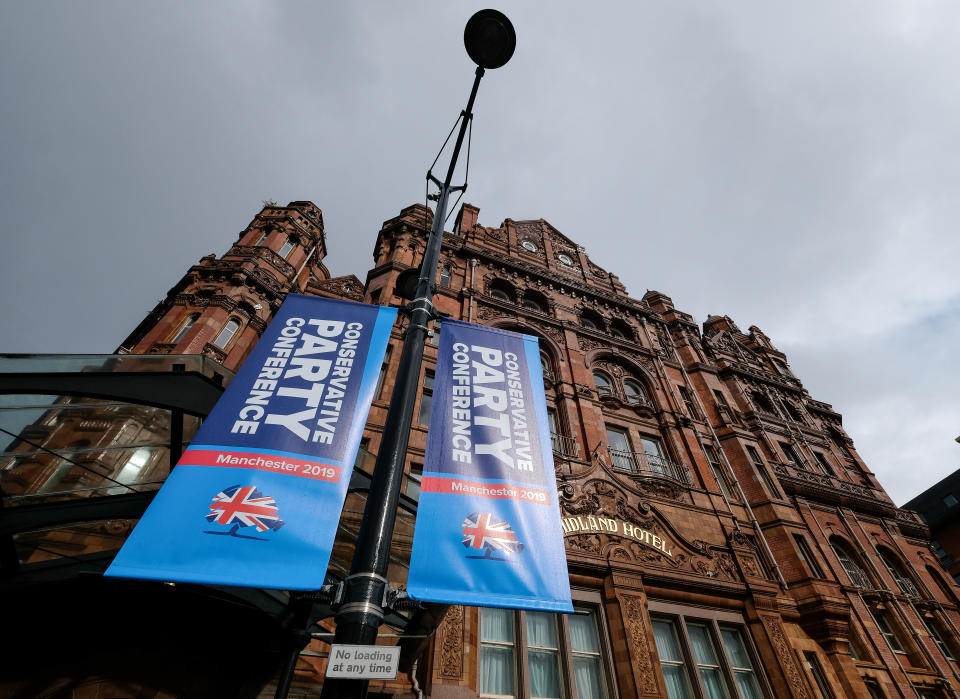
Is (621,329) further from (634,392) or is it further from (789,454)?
(789,454)

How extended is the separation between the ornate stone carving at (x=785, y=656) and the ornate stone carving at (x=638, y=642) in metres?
3.71

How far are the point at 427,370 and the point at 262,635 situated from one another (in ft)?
29.0

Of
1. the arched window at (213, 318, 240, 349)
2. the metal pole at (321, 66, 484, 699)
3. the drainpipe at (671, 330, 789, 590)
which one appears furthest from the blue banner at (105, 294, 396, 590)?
the drainpipe at (671, 330, 789, 590)

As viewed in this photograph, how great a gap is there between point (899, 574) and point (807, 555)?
8.86 meters

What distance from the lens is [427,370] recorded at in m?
15.7

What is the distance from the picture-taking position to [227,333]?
16.8 metres

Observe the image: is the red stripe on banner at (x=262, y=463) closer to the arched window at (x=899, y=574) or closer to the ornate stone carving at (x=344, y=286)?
the ornate stone carving at (x=344, y=286)

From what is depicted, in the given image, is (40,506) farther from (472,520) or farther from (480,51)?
(480,51)

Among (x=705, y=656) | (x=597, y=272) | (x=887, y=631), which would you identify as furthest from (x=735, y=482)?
(x=597, y=272)

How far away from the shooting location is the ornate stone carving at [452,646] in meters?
8.78

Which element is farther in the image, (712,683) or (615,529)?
(615,529)

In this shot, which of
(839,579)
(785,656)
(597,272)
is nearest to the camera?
(785,656)

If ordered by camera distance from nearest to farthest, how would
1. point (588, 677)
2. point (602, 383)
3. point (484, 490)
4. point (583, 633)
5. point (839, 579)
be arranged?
1. point (484, 490)
2. point (588, 677)
3. point (583, 633)
4. point (839, 579)
5. point (602, 383)

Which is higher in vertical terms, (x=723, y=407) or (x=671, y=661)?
(x=723, y=407)
